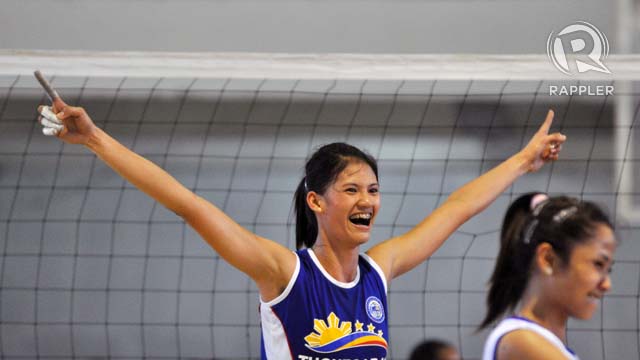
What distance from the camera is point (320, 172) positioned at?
2.81 meters

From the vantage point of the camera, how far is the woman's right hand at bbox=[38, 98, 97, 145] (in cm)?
236

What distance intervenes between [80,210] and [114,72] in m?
1.33

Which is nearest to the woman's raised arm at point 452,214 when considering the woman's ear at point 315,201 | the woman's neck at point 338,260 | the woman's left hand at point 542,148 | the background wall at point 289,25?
the woman's left hand at point 542,148

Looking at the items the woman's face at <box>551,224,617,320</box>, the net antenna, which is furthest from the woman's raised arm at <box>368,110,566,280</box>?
the net antenna

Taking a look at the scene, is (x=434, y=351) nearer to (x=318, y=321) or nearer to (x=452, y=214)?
(x=318, y=321)

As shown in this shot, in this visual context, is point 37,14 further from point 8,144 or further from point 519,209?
point 519,209

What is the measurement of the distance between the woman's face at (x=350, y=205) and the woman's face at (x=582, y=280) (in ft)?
2.86

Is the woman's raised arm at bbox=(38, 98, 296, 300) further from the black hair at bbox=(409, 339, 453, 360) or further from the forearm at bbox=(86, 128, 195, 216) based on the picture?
the black hair at bbox=(409, 339, 453, 360)

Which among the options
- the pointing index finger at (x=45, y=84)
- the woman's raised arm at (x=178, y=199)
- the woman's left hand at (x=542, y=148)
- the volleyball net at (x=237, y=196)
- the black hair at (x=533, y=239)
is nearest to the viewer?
the black hair at (x=533, y=239)

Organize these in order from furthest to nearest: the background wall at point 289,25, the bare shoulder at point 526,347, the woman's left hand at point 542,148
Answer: the background wall at point 289,25 < the woman's left hand at point 542,148 < the bare shoulder at point 526,347

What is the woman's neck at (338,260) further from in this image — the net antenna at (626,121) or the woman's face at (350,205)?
the net antenna at (626,121)

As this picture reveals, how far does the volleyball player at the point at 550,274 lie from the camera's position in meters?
1.91

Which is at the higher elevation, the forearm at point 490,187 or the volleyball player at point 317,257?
the forearm at point 490,187

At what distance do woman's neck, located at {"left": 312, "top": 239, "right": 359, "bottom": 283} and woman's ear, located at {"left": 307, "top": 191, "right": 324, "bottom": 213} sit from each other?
10 cm
